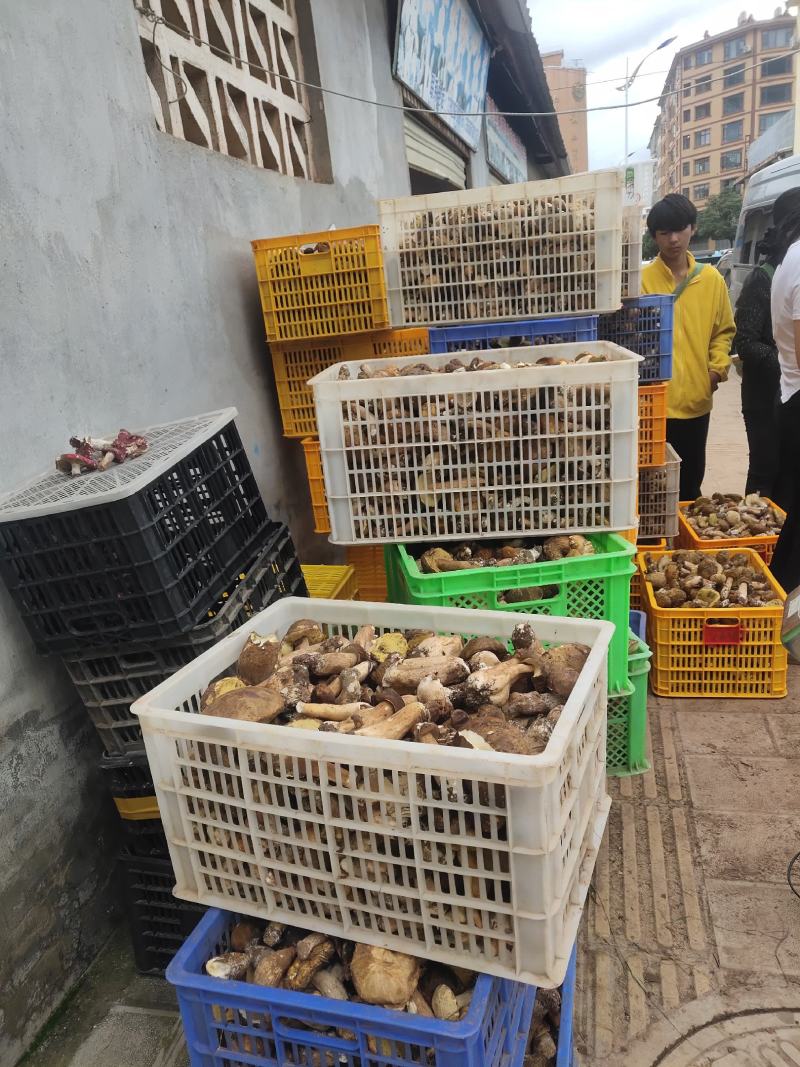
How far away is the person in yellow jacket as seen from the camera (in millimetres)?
4305

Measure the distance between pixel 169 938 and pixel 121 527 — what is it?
1.23 meters

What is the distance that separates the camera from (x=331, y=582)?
317 cm

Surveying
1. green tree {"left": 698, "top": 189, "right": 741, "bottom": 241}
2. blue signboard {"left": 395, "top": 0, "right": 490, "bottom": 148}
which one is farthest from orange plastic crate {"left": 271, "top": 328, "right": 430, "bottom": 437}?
green tree {"left": 698, "top": 189, "right": 741, "bottom": 241}

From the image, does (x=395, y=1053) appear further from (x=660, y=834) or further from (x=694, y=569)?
(x=694, y=569)

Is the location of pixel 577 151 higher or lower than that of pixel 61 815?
higher

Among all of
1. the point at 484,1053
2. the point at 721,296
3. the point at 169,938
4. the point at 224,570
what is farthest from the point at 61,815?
the point at 721,296

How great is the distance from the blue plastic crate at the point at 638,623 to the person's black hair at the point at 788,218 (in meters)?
1.94

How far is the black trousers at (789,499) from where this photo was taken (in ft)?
11.8

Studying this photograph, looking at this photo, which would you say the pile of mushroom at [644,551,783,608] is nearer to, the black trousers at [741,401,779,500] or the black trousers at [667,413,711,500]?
the black trousers at [667,413,711,500]

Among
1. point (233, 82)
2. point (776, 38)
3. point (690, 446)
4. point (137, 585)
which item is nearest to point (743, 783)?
point (137, 585)

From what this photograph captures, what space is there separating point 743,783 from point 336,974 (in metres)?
1.88

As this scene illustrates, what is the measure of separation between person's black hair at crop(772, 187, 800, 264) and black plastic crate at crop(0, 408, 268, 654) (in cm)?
319

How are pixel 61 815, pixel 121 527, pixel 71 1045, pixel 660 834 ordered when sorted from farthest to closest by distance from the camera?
pixel 660 834
pixel 61 815
pixel 71 1045
pixel 121 527

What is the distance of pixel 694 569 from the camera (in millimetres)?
3521
